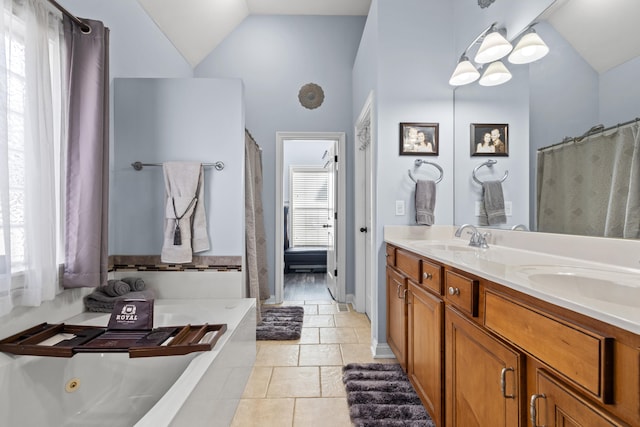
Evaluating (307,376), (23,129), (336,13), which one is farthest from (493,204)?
(336,13)

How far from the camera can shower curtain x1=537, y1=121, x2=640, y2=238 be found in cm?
112

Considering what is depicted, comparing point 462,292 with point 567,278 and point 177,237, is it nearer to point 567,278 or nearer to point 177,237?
point 567,278

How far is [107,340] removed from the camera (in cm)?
154

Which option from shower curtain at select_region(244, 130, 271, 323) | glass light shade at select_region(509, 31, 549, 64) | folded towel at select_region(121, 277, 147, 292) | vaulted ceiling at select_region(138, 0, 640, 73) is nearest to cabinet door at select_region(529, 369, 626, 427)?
vaulted ceiling at select_region(138, 0, 640, 73)

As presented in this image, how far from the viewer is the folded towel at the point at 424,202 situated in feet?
7.76

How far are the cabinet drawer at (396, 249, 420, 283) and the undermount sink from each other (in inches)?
24.5

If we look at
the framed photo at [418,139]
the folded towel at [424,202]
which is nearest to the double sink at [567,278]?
the folded towel at [424,202]

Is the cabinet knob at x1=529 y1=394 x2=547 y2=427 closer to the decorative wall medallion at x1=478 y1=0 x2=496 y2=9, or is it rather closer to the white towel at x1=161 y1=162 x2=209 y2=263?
the white towel at x1=161 y1=162 x2=209 y2=263

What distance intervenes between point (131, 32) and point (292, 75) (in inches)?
69.1

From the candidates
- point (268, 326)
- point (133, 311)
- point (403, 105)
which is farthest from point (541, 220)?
point (268, 326)

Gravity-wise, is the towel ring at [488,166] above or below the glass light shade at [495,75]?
below

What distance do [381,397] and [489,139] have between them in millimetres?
1675

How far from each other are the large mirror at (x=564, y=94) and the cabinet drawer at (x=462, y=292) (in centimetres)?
53

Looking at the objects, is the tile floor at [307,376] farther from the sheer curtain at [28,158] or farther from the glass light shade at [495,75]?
the glass light shade at [495,75]
